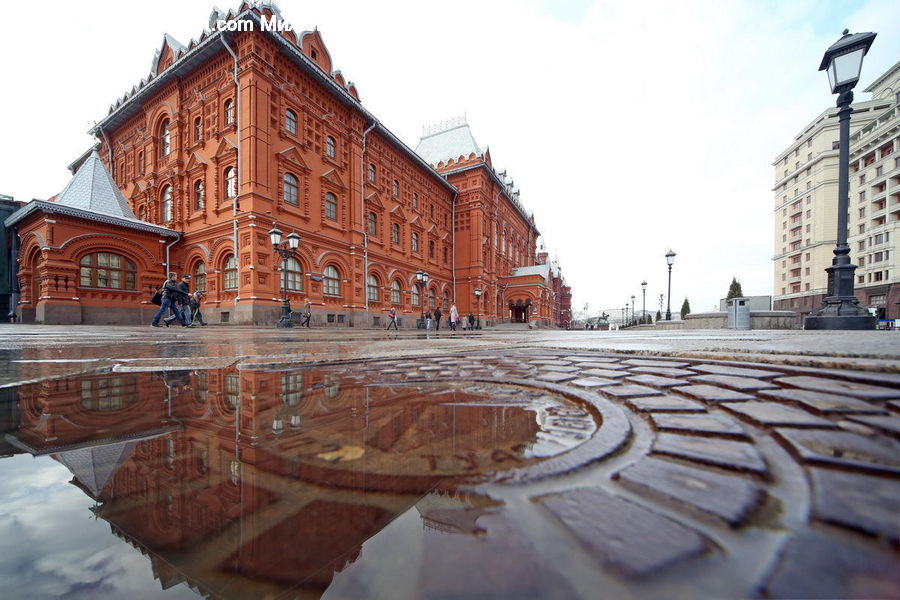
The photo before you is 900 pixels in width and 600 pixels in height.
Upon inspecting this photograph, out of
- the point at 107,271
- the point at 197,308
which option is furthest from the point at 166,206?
the point at 197,308

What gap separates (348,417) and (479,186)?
28.8 metres

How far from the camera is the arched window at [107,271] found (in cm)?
1456

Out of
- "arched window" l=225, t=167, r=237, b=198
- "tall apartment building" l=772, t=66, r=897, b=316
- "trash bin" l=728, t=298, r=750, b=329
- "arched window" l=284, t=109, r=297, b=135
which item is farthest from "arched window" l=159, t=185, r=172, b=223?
"tall apartment building" l=772, t=66, r=897, b=316

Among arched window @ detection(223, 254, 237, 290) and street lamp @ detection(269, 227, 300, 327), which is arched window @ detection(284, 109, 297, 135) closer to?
street lamp @ detection(269, 227, 300, 327)

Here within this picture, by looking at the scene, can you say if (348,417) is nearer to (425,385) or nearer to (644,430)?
(425,385)

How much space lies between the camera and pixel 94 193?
1591cm

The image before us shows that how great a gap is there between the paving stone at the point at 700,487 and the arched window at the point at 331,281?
1734 centimetres

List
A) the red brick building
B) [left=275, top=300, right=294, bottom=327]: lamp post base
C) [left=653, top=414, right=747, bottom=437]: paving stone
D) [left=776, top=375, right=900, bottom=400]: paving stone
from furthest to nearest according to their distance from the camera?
the red brick building, [left=275, top=300, right=294, bottom=327]: lamp post base, [left=776, top=375, right=900, bottom=400]: paving stone, [left=653, top=414, right=747, bottom=437]: paving stone

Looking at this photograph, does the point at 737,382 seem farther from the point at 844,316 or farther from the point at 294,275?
Answer: the point at 294,275

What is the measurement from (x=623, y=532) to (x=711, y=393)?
1292 millimetres

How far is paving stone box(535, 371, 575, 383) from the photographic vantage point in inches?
75.5

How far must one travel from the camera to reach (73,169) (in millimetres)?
27141

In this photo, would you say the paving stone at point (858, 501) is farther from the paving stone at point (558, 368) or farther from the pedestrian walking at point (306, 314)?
the pedestrian walking at point (306, 314)

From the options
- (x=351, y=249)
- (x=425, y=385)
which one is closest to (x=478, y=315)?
(x=351, y=249)
